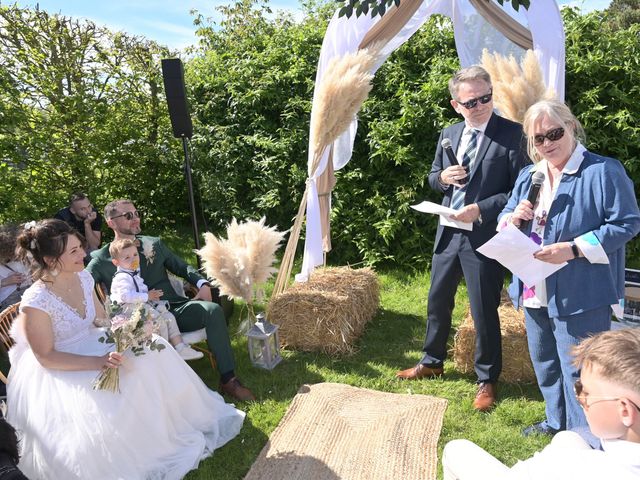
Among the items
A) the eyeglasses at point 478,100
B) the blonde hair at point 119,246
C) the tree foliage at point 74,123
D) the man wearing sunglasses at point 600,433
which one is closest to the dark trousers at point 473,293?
the eyeglasses at point 478,100

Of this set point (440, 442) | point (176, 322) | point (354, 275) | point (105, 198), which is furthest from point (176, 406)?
point (105, 198)

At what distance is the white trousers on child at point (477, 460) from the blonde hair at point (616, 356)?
8.6 inches

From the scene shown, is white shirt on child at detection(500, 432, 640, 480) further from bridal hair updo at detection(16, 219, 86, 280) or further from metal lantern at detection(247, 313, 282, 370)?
metal lantern at detection(247, 313, 282, 370)

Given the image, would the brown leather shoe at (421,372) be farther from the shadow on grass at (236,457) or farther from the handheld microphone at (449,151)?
the handheld microphone at (449,151)

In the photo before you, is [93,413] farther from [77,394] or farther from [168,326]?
[168,326]

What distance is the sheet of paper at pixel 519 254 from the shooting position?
2615 millimetres

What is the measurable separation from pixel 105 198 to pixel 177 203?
1.21m

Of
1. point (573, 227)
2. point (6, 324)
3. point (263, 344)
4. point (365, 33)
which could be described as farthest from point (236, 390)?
point (365, 33)

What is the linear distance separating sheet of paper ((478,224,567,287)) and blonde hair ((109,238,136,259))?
269 centimetres

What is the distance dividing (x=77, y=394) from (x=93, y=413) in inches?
5.9

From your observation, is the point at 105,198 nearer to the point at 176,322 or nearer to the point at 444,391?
the point at 176,322

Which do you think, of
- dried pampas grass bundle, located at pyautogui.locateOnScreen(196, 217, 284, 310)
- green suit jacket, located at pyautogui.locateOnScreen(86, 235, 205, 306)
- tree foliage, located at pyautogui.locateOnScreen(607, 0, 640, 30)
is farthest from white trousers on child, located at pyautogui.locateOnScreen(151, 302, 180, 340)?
tree foliage, located at pyautogui.locateOnScreen(607, 0, 640, 30)

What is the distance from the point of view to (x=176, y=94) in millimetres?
5258

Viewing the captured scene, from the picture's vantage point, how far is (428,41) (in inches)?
236
